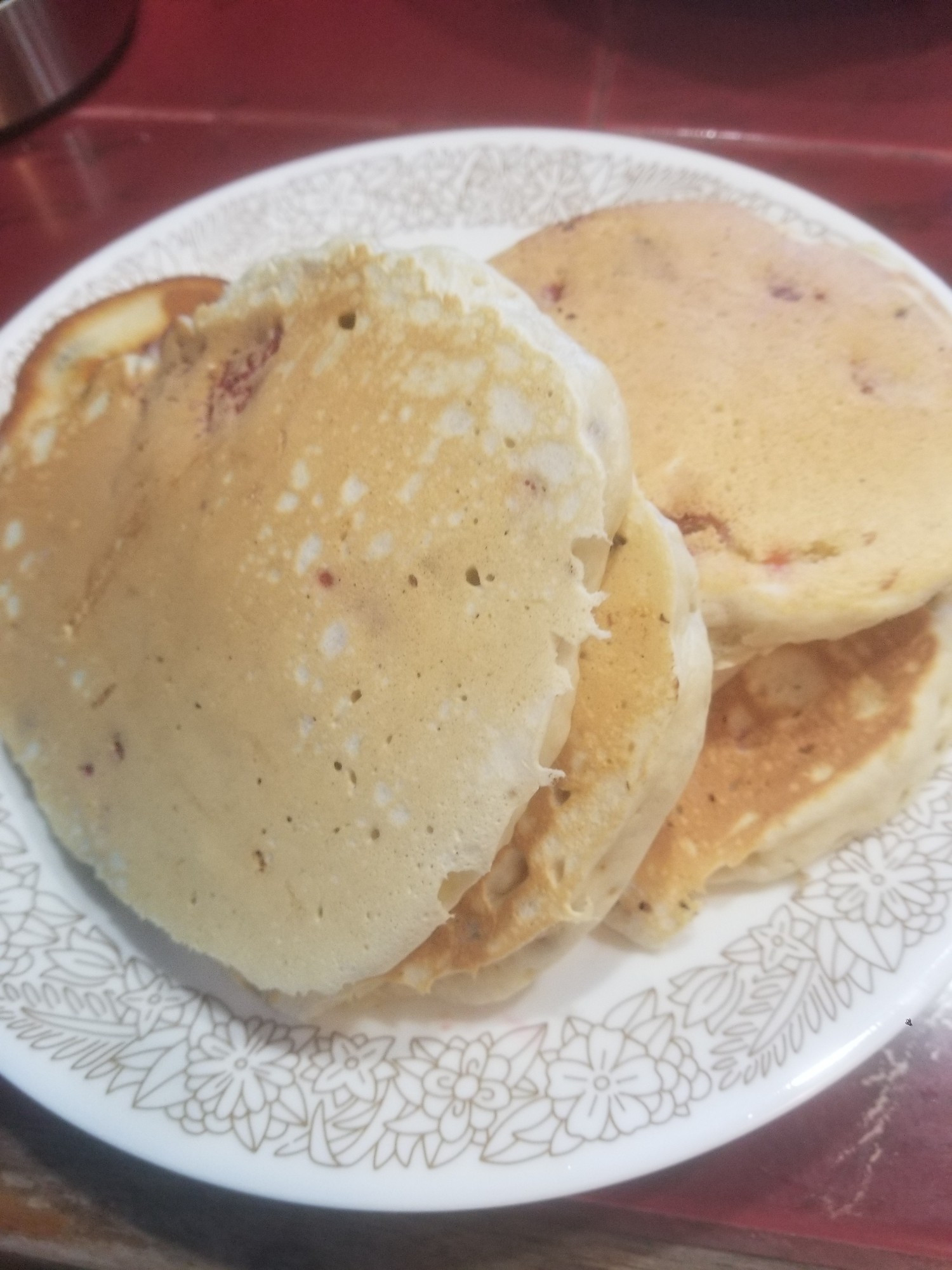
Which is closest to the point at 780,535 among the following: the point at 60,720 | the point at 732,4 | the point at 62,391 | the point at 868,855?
the point at 868,855

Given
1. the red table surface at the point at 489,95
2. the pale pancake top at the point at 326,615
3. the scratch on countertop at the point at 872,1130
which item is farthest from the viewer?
the red table surface at the point at 489,95

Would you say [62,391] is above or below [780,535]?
above

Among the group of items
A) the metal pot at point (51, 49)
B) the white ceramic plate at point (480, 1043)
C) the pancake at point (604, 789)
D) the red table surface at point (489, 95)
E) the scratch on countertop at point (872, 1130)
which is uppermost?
the metal pot at point (51, 49)

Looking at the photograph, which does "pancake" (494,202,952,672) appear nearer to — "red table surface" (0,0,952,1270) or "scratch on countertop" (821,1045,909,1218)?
"scratch on countertop" (821,1045,909,1218)

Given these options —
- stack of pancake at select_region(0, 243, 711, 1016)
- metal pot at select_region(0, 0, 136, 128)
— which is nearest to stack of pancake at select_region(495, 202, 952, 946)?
stack of pancake at select_region(0, 243, 711, 1016)

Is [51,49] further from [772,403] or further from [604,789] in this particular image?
[604,789]

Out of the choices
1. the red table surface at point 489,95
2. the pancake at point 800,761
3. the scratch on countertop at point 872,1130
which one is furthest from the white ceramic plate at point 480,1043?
the red table surface at point 489,95

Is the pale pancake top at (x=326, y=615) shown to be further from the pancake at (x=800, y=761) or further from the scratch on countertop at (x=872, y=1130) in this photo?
the scratch on countertop at (x=872, y=1130)

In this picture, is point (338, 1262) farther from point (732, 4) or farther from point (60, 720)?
point (732, 4)
